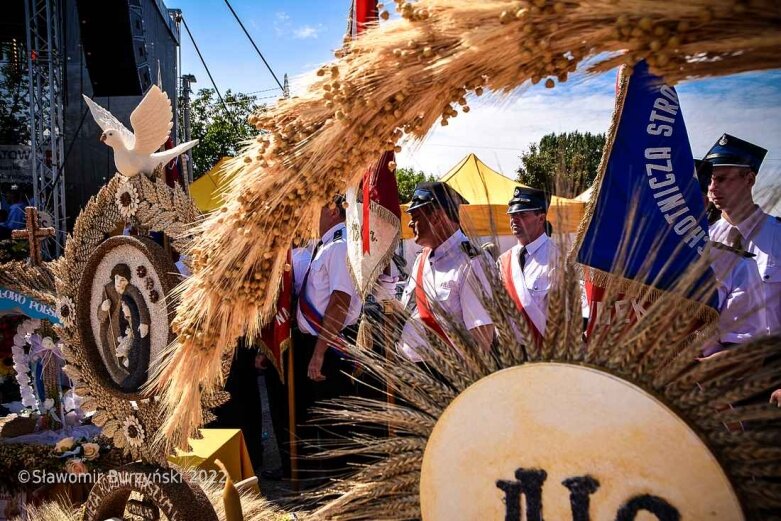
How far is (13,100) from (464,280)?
15.0 meters

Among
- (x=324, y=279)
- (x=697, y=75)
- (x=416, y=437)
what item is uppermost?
(x=697, y=75)

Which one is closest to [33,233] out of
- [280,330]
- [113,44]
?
[280,330]

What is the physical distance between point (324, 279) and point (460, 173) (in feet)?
18.5

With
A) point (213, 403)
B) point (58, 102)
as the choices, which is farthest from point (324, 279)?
point (58, 102)

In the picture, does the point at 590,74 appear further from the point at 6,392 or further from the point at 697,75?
the point at 6,392

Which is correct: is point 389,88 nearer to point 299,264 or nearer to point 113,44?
point 299,264

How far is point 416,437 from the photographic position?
1.03 metres

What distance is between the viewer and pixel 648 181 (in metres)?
1.31

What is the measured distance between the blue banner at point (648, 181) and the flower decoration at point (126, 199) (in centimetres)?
161

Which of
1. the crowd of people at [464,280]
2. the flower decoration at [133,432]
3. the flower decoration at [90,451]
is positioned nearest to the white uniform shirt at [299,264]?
the crowd of people at [464,280]

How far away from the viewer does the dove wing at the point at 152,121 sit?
235 cm

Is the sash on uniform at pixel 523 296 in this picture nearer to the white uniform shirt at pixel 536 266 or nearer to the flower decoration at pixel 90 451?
the white uniform shirt at pixel 536 266

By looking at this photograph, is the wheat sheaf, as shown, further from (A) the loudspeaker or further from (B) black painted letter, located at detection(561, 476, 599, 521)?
(A) the loudspeaker

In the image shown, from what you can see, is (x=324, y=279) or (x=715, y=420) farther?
(x=324, y=279)
